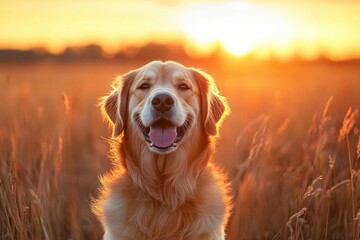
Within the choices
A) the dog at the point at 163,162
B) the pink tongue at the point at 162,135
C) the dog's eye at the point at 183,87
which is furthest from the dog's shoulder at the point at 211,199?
the dog's eye at the point at 183,87

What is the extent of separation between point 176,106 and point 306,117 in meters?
3.93

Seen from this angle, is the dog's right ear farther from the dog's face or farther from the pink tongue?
the pink tongue

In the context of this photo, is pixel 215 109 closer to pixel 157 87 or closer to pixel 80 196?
pixel 157 87

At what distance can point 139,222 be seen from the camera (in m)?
3.19

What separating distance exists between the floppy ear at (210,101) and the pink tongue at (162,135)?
1.34ft

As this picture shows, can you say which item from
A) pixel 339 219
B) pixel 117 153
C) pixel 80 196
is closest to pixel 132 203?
pixel 117 153

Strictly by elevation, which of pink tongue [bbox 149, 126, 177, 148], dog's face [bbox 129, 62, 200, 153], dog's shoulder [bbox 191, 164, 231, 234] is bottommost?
dog's shoulder [bbox 191, 164, 231, 234]

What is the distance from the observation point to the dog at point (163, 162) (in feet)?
10.4

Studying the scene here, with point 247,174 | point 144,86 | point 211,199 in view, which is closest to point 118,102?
point 144,86

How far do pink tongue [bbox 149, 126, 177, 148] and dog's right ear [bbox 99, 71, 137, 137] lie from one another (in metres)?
0.38

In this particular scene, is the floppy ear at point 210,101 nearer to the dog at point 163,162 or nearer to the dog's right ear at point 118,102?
the dog at point 163,162

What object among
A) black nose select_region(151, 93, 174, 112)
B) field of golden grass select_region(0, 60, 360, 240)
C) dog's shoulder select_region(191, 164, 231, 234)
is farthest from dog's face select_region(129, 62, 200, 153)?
field of golden grass select_region(0, 60, 360, 240)

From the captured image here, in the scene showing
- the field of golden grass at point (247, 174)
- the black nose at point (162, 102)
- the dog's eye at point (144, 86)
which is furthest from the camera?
the dog's eye at point (144, 86)

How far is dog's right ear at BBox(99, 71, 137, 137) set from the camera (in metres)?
3.57
